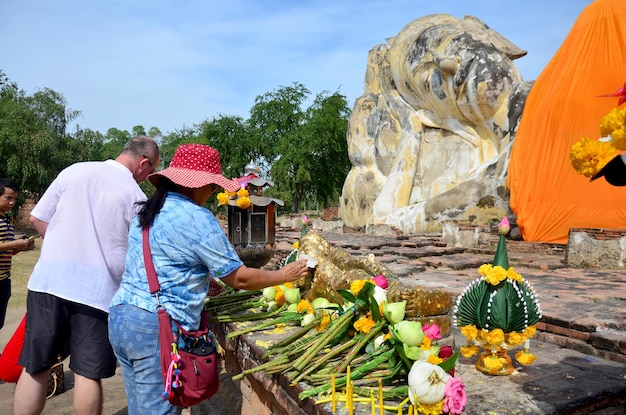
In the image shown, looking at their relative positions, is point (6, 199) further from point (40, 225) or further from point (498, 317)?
point (498, 317)

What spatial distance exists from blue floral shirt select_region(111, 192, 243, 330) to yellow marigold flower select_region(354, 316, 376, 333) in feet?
1.91

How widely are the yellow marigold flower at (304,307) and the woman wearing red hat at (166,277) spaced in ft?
2.63

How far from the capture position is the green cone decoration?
2170 mm

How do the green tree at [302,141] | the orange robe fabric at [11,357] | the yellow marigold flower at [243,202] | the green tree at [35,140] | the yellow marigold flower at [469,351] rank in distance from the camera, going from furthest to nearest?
the green tree at [302,141] < the green tree at [35,140] < the yellow marigold flower at [243,202] < the orange robe fabric at [11,357] < the yellow marigold flower at [469,351]

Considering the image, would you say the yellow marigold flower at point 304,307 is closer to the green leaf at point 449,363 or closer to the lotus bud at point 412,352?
the lotus bud at point 412,352

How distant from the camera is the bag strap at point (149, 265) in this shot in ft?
6.26

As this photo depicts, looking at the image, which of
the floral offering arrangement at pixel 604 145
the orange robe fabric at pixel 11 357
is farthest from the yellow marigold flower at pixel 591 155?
the orange robe fabric at pixel 11 357

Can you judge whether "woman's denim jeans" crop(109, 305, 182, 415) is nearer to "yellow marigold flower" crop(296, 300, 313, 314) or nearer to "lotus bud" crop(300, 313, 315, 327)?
"lotus bud" crop(300, 313, 315, 327)

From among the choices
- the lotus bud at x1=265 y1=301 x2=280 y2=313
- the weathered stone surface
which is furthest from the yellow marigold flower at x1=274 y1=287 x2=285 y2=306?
the weathered stone surface

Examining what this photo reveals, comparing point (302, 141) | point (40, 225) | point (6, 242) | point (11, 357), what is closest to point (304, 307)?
point (40, 225)

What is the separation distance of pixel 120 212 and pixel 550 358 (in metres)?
2.25

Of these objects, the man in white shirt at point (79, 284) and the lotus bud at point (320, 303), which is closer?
the man in white shirt at point (79, 284)

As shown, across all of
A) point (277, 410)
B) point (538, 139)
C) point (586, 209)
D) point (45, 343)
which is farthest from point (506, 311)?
point (538, 139)

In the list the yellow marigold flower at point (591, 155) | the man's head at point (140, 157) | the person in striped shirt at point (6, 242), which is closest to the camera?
the yellow marigold flower at point (591, 155)
